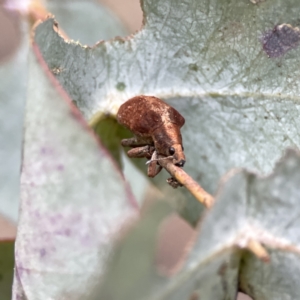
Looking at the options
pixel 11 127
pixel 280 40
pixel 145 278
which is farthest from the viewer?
pixel 11 127

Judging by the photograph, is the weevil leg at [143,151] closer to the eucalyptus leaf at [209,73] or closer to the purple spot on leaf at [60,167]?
the eucalyptus leaf at [209,73]

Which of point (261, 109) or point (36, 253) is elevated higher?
point (261, 109)

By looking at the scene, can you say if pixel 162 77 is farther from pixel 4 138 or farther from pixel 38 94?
pixel 4 138

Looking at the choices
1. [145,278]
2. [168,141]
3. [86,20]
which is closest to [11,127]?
[86,20]

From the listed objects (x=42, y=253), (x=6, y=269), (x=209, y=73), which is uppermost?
(x=209, y=73)

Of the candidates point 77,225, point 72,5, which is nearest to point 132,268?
point 77,225

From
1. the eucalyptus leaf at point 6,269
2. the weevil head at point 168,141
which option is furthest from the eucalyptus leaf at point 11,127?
the weevil head at point 168,141

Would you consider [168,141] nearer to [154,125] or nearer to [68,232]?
[154,125]
